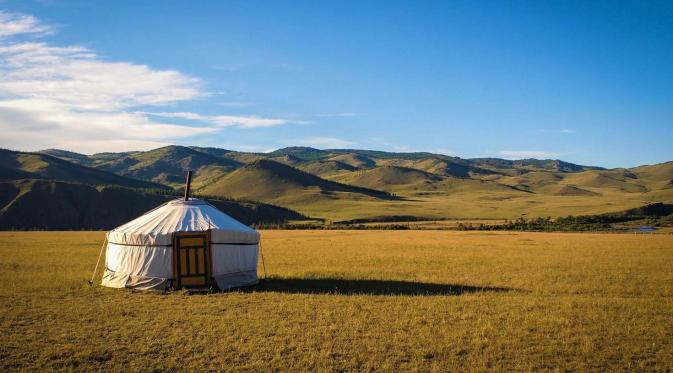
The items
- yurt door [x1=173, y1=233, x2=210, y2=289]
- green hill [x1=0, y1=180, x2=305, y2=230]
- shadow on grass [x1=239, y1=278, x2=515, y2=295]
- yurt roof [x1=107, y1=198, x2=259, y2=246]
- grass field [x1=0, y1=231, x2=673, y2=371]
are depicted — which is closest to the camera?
grass field [x1=0, y1=231, x2=673, y2=371]

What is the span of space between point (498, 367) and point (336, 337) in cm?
310

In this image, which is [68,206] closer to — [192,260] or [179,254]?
[179,254]

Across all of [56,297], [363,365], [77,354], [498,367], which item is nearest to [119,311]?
[56,297]

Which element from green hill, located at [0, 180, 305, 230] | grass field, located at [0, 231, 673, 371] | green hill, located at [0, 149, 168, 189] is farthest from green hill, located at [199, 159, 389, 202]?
grass field, located at [0, 231, 673, 371]

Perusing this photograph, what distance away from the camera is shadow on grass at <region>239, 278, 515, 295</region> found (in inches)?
624

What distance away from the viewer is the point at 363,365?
28.7 feet

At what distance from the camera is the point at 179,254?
1622cm

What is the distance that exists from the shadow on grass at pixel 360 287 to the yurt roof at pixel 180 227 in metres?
1.70

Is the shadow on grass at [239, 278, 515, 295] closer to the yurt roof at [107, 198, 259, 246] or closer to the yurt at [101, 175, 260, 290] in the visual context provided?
the yurt at [101, 175, 260, 290]

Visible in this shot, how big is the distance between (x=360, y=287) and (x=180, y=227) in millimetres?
5750

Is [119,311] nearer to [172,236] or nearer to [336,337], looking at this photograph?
[172,236]

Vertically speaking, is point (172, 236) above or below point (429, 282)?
above

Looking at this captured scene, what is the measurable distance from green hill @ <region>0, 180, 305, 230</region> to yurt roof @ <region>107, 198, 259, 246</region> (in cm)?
5950

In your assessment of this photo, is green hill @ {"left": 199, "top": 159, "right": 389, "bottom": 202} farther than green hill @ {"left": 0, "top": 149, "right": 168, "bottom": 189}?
Yes
